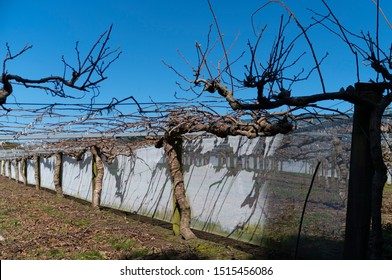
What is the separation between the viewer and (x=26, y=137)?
874 cm

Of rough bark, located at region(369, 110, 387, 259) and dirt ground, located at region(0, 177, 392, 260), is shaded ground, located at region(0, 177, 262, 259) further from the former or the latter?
rough bark, located at region(369, 110, 387, 259)

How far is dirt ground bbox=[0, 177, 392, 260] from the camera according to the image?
523cm

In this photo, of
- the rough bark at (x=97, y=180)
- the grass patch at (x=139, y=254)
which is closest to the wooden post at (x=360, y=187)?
the grass patch at (x=139, y=254)

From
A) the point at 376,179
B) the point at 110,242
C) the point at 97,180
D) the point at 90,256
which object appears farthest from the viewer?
the point at 97,180

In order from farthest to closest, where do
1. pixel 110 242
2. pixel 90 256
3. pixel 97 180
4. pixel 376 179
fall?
pixel 97 180
pixel 110 242
pixel 90 256
pixel 376 179

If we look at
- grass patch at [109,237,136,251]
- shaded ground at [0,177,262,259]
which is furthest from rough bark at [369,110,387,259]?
grass patch at [109,237,136,251]

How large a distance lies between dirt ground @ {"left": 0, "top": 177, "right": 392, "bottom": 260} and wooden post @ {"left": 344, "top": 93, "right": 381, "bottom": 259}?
175 centimetres

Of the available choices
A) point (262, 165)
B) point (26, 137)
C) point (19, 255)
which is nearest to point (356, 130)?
point (262, 165)

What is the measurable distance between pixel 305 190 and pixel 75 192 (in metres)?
13.7

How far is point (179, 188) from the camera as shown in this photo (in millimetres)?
6496

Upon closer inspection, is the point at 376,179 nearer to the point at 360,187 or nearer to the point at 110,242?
the point at 360,187

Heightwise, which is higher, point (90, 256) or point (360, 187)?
point (360, 187)

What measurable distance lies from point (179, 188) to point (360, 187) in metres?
3.87

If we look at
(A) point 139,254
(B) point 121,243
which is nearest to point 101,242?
(B) point 121,243
